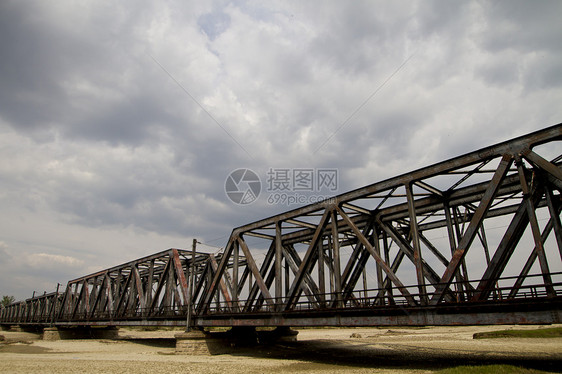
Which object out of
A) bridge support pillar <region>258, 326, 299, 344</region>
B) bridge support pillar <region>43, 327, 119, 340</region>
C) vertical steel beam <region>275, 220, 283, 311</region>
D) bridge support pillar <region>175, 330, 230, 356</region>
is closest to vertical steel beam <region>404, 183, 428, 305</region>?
vertical steel beam <region>275, 220, 283, 311</region>

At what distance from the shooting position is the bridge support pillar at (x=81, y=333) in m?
50.7

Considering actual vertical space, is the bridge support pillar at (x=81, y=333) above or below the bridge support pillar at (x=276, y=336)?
below

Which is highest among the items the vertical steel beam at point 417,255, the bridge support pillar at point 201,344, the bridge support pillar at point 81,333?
the vertical steel beam at point 417,255

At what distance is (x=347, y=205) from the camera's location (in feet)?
65.8

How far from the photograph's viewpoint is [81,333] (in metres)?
52.7

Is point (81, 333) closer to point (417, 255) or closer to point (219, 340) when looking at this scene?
point (219, 340)

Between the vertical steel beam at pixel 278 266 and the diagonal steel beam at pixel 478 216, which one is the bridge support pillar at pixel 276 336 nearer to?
the vertical steel beam at pixel 278 266

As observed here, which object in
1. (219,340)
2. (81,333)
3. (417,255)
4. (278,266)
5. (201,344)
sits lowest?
(81,333)

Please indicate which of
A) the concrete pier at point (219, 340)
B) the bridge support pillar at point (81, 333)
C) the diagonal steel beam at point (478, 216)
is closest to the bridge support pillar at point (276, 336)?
the concrete pier at point (219, 340)

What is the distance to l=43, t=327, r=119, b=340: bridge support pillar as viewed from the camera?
5069cm

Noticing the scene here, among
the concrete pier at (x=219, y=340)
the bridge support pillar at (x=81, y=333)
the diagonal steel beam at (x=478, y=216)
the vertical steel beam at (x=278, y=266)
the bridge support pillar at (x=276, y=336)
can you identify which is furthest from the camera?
the bridge support pillar at (x=81, y=333)

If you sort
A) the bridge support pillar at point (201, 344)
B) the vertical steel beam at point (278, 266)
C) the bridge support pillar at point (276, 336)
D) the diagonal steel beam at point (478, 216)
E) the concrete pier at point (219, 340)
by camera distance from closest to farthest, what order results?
1. the diagonal steel beam at point (478, 216)
2. the vertical steel beam at point (278, 266)
3. the bridge support pillar at point (201, 344)
4. the concrete pier at point (219, 340)
5. the bridge support pillar at point (276, 336)

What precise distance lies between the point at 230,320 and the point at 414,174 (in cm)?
1561

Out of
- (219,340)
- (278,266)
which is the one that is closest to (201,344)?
(219,340)
